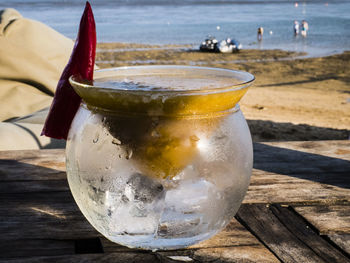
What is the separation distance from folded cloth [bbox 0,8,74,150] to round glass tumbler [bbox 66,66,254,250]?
2330 mm

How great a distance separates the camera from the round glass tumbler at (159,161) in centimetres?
63

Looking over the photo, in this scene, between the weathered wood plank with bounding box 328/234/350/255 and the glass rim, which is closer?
the glass rim

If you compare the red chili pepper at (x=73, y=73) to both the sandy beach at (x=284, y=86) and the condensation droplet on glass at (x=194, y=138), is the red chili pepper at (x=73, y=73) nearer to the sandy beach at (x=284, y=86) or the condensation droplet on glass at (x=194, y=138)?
the condensation droplet on glass at (x=194, y=138)

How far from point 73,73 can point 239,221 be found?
41cm

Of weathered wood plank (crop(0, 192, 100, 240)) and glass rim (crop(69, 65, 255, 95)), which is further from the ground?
glass rim (crop(69, 65, 255, 95))

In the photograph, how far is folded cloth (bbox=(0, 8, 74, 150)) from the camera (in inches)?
121

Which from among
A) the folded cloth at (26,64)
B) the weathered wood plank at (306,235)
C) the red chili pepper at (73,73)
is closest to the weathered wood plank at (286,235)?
the weathered wood plank at (306,235)

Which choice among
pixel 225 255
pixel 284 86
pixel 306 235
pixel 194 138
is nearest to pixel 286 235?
pixel 306 235

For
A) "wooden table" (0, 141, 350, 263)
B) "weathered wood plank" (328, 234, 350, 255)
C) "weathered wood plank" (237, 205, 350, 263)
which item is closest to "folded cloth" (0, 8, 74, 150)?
"wooden table" (0, 141, 350, 263)

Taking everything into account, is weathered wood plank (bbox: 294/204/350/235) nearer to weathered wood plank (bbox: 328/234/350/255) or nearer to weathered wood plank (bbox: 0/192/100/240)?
weathered wood plank (bbox: 328/234/350/255)

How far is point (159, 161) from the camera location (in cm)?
64

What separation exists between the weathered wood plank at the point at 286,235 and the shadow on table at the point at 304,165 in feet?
0.81

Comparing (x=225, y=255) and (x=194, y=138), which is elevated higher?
(x=194, y=138)

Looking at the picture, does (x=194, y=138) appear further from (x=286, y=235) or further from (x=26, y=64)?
(x=26, y=64)
